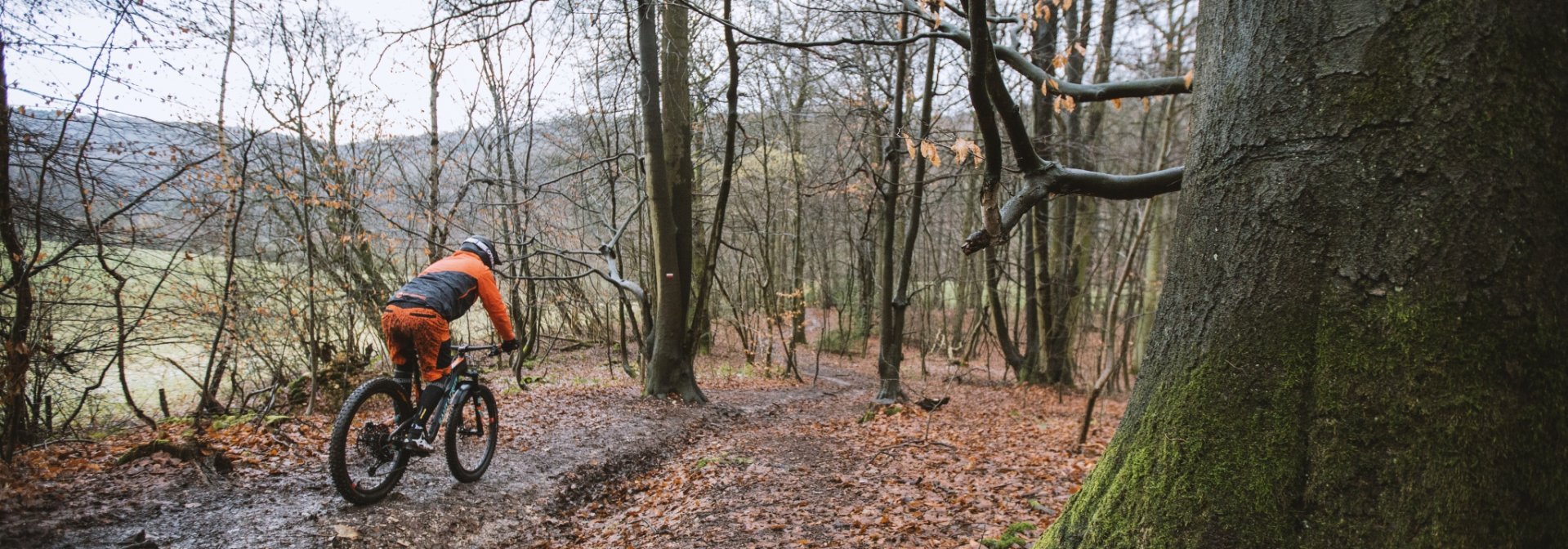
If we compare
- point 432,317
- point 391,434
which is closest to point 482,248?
point 432,317

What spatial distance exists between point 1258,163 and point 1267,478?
2.55 ft

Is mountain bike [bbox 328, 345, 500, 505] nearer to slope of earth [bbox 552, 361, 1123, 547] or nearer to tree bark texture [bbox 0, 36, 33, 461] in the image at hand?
slope of earth [bbox 552, 361, 1123, 547]

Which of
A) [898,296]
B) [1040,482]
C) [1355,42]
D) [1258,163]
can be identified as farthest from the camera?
[898,296]

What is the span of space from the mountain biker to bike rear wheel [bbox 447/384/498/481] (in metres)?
0.25

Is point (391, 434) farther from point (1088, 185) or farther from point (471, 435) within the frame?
point (1088, 185)

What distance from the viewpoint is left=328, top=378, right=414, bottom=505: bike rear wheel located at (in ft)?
15.3

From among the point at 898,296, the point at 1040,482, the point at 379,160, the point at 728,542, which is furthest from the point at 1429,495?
the point at 379,160

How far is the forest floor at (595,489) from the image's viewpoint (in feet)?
14.1

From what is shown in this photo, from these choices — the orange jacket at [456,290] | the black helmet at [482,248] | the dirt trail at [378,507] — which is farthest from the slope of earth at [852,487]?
the black helmet at [482,248]

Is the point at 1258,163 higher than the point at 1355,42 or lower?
lower

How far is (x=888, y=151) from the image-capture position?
9945mm

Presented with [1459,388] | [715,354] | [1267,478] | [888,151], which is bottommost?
[715,354]

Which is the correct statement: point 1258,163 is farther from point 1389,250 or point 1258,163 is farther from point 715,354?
point 715,354

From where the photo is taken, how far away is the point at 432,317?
512cm
